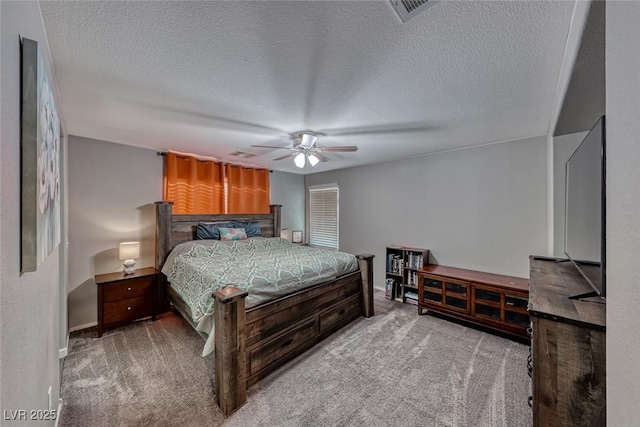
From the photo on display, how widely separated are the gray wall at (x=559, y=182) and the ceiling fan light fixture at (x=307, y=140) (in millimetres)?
2536

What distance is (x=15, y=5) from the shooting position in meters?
0.79

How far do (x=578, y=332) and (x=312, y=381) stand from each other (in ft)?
6.18

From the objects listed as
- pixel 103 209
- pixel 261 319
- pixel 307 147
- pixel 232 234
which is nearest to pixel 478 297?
pixel 261 319

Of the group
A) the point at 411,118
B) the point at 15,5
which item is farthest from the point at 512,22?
the point at 15,5

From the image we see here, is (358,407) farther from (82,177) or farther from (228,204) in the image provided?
(82,177)

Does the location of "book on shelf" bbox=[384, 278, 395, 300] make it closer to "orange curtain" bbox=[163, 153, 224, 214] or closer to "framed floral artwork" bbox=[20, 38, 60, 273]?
"orange curtain" bbox=[163, 153, 224, 214]

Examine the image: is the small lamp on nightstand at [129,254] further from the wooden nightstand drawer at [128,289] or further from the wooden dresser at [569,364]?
the wooden dresser at [569,364]

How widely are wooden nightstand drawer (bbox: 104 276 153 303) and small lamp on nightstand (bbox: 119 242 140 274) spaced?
23cm

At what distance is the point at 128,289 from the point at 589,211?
428 centimetres

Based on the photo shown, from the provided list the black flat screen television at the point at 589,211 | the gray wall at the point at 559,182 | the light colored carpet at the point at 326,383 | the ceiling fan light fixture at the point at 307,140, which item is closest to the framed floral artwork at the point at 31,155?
the light colored carpet at the point at 326,383

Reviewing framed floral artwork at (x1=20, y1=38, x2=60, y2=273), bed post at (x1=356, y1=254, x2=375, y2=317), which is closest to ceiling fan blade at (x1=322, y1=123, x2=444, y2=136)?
bed post at (x1=356, y1=254, x2=375, y2=317)

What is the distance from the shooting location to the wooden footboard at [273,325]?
185cm

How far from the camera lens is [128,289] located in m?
3.06

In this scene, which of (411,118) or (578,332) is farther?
(411,118)
